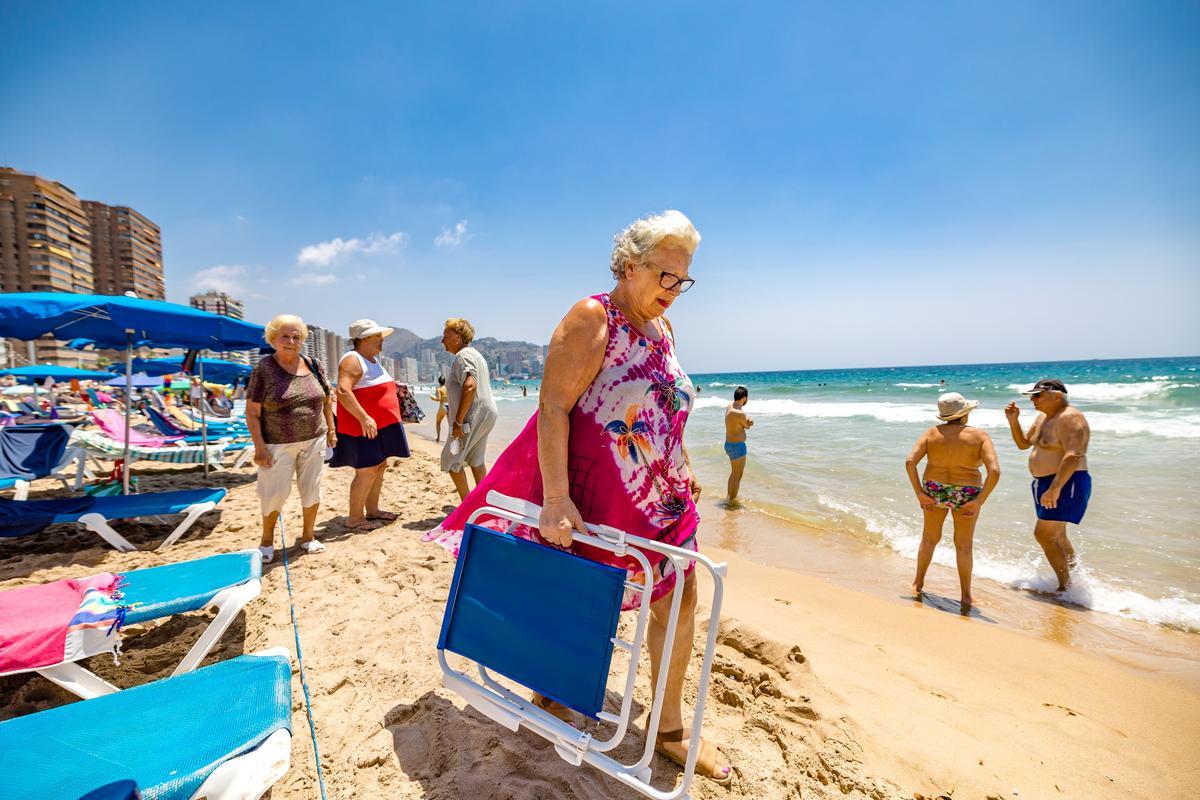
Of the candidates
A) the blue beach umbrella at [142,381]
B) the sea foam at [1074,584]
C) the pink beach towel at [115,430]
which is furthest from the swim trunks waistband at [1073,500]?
the blue beach umbrella at [142,381]

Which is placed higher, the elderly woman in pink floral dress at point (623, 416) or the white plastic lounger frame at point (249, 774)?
the elderly woman in pink floral dress at point (623, 416)

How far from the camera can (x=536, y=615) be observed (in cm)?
154

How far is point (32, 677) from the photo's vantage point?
2.43 metres

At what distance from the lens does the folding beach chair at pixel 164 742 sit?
54.5 inches

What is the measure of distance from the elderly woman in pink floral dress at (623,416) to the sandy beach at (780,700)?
54 centimetres

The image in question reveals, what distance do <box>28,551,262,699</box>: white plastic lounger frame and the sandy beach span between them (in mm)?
401

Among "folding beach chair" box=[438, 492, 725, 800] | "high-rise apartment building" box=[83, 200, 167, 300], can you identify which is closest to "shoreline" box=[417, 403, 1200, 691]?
"folding beach chair" box=[438, 492, 725, 800]

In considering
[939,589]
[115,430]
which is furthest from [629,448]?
[115,430]

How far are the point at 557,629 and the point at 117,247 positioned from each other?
107 meters

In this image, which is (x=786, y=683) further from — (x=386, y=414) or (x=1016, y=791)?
(x=386, y=414)

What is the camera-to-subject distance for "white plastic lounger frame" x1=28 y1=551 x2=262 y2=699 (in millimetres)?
2000

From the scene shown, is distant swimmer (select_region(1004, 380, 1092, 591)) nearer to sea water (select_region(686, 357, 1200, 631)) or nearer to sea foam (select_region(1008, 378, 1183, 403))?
sea water (select_region(686, 357, 1200, 631))

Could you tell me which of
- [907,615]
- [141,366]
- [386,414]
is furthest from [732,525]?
[141,366]

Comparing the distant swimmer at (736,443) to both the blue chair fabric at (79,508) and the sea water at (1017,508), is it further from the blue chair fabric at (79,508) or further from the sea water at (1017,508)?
the blue chair fabric at (79,508)
